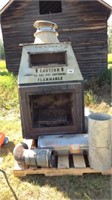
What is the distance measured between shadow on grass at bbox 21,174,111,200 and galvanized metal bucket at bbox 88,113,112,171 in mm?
183

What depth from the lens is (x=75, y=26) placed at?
9.76m

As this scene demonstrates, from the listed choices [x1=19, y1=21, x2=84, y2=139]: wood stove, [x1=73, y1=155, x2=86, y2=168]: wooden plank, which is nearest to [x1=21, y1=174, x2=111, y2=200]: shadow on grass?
[x1=73, y1=155, x2=86, y2=168]: wooden plank

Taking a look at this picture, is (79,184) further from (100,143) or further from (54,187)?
(100,143)

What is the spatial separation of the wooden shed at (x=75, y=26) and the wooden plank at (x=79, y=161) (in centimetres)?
669

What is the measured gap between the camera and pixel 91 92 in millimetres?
7672

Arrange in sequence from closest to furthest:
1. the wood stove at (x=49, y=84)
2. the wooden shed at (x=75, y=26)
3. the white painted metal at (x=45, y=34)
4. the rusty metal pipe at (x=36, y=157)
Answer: the rusty metal pipe at (x=36, y=157)
the wood stove at (x=49, y=84)
the white painted metal at (x=45, y=34)
the wooden shed at (x=75, y=26)

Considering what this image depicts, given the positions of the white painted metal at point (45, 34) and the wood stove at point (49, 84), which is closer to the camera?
the wood stove at point (49, 84)

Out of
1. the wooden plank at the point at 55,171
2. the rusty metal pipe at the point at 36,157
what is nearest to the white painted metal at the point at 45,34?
the rusty metal pipe at the point at 36,157

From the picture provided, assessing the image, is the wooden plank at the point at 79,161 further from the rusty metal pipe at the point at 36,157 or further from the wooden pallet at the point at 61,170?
the rusty metal pipe at the point at 36,157

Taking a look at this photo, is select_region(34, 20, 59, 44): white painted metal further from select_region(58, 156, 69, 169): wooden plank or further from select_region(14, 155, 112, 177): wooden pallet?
select_region(14, 155, 112, 177): wooden pallet

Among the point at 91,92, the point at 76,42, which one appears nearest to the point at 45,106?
the point at 91,92

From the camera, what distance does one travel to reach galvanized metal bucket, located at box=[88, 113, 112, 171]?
10.8 feet

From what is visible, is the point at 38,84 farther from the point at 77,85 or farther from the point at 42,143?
the point at 42,143

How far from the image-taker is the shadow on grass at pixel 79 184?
123 inches
